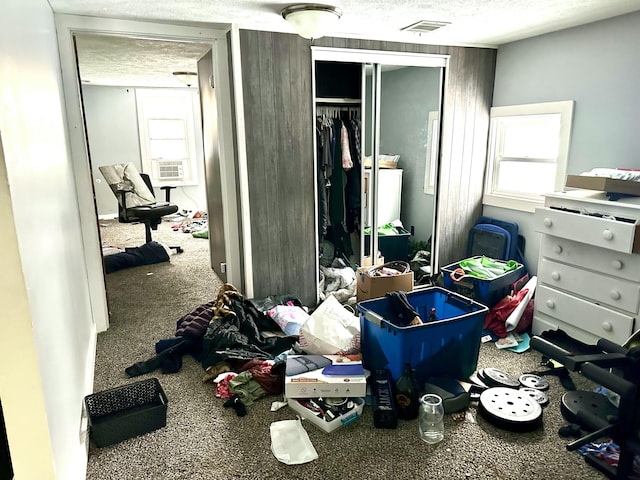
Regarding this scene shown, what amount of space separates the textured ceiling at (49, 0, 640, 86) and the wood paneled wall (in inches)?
6.0

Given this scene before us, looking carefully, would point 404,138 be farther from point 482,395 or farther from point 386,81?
point 482,395

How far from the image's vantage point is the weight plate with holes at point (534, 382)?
241 cm

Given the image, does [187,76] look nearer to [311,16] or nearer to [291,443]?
[311,16]

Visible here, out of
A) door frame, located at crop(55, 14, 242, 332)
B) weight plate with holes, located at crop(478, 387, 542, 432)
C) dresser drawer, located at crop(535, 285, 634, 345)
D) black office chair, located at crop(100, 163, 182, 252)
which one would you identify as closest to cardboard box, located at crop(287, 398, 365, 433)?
weight plate with holes, located at crop(478, 387, 542, 432)

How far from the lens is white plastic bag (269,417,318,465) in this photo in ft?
6.27

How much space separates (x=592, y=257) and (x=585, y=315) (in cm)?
35

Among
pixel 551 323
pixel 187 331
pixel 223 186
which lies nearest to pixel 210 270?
pixel 223 186

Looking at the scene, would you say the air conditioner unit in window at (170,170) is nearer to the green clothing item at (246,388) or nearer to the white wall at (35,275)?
the white wall at (35,275)

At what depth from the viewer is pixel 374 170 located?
3.71 m

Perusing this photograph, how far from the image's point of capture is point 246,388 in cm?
238

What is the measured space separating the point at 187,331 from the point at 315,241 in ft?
4.05

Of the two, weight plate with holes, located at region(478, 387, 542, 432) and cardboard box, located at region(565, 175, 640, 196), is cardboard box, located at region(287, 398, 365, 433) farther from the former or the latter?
cardboard box, located at region(565, 175, 640, 196)

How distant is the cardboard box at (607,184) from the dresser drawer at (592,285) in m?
0.51

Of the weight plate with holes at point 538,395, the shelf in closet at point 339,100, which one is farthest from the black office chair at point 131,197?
the weight plate with holes at point 538,395
